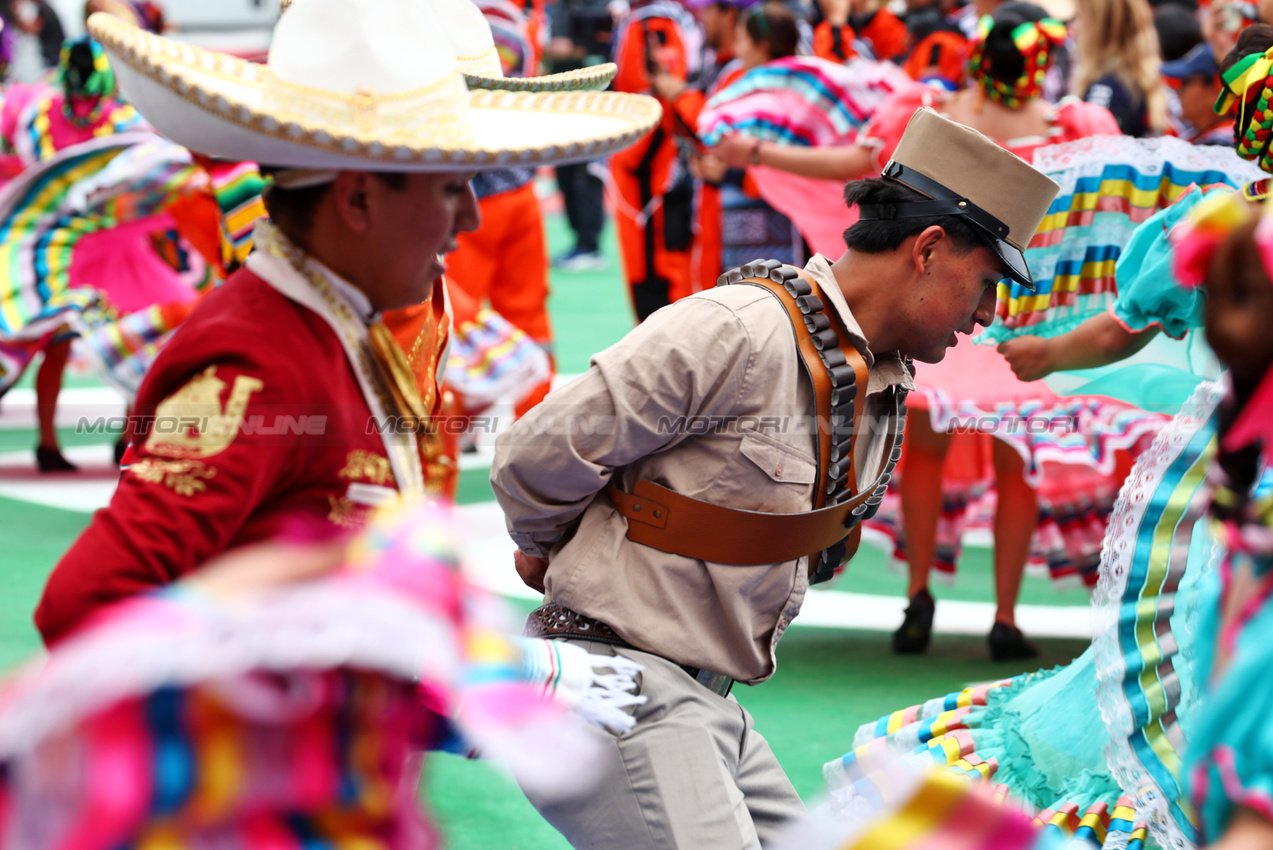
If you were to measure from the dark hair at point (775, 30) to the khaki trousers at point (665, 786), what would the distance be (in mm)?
4320

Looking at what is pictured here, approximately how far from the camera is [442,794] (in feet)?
11.8

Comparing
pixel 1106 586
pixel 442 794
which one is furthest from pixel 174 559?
pixel 442 794

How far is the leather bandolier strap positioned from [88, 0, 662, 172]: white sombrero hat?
627mm

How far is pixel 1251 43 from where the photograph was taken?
302 centimetres

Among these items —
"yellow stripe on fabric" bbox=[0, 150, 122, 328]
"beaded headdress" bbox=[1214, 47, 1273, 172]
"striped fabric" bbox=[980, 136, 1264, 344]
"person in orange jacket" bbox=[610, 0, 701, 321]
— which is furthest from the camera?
"person in orange jacket" bbox=[610, 0, 701, 321]

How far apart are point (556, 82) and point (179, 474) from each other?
1545 mm

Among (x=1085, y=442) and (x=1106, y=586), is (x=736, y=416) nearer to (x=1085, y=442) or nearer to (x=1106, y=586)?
(x=1106, y=586)

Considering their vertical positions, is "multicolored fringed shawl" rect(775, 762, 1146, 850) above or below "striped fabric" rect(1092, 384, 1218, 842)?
above

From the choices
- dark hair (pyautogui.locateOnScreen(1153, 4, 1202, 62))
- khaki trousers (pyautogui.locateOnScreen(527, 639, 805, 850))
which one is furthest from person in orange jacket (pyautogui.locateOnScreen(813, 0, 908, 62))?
khaki trousers (pyautogui.locateOnScreen(527, 639, 805, 850))

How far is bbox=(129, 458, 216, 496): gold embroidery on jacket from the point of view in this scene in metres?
1.60

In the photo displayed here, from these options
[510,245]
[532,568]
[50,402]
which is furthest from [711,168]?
[532,568]

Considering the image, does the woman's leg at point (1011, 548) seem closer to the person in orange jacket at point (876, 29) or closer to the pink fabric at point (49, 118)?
the pink fabric at point (49, 118)

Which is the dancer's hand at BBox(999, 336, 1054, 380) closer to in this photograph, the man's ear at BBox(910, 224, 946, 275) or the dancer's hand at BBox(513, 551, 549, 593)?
the man's ear at BBox(910, 224, 946, 275)

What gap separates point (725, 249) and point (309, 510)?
4867mm
